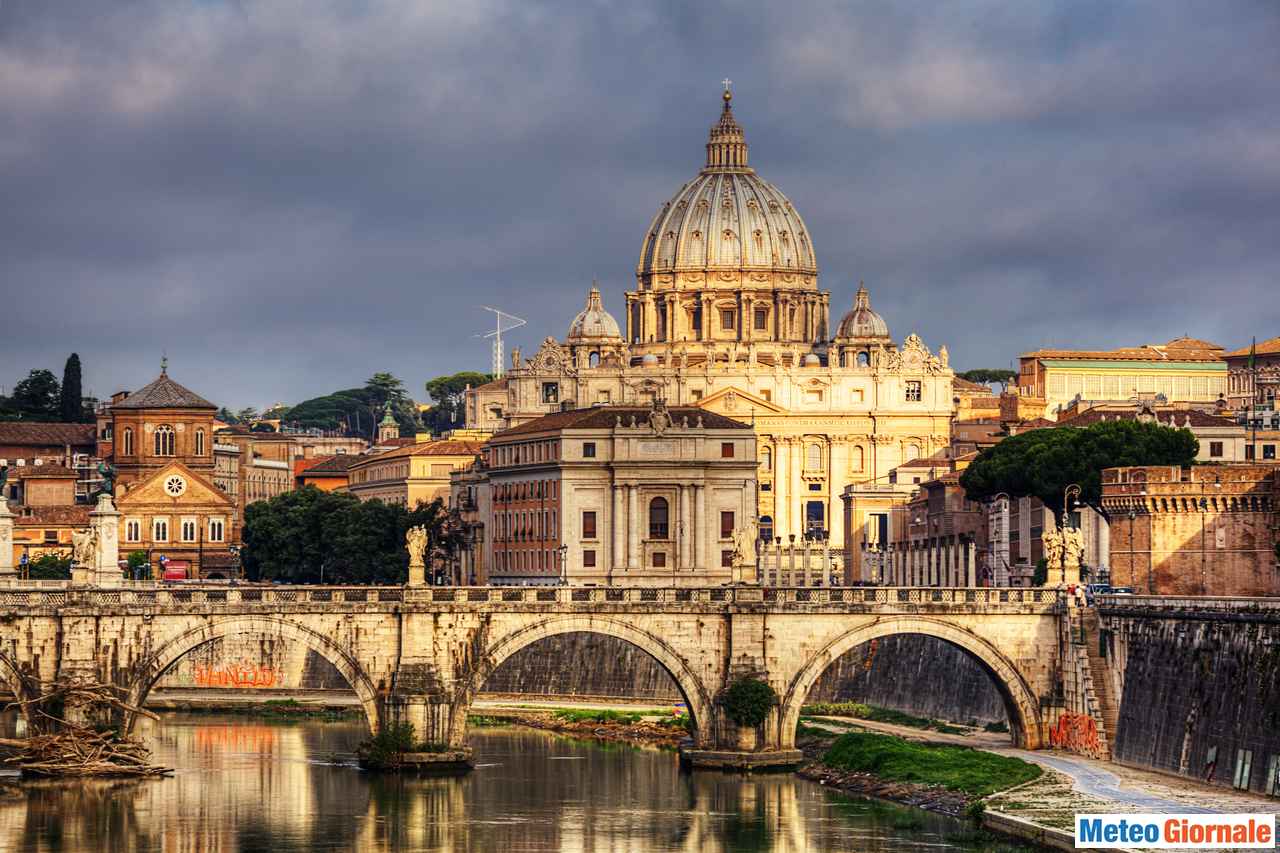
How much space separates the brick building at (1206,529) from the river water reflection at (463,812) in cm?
1707

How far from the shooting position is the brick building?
92500 mm

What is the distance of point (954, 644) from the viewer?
82.9 m

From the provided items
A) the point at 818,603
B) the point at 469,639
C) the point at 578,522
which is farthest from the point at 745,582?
the point at 578,522

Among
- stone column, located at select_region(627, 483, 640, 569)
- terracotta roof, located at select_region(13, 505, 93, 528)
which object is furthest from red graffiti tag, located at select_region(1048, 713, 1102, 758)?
terracotta roof, located at select_region(13, 505, 93, 528)

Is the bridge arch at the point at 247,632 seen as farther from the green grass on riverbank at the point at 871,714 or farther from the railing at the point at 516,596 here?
the green grass on riverbank at the point at 871,714

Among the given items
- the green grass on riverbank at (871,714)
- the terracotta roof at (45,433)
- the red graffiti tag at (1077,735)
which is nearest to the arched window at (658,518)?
the green grass on riverbank at (871,714)

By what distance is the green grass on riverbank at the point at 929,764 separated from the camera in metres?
74.9

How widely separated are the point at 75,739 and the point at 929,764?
70.9ft

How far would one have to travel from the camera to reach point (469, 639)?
81562 millimetres

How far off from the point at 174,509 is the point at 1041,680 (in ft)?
309

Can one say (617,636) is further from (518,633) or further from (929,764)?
(929,764)

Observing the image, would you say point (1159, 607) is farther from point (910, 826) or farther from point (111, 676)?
point (111, 676)

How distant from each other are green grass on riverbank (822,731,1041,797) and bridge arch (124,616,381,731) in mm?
12480

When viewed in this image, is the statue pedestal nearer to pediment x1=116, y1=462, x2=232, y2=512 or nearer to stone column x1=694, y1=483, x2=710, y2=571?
stone column x1=694, y1=483, x2=710, y2=571
